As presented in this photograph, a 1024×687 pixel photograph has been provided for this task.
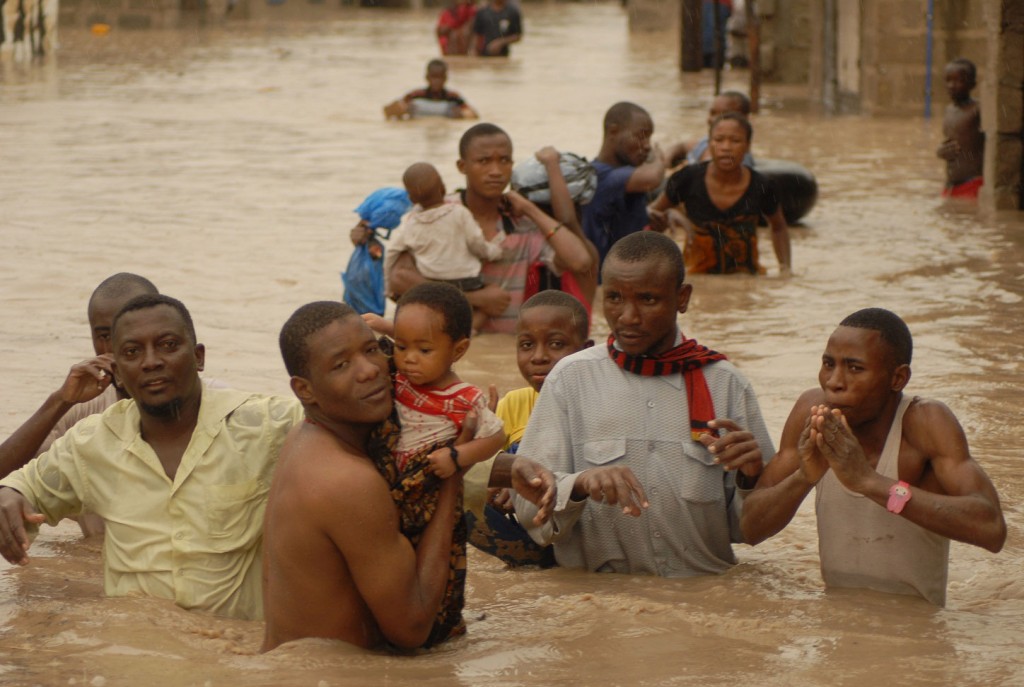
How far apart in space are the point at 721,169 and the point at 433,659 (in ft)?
20.0

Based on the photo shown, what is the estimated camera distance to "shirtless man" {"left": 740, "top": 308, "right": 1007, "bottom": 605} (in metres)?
3.99

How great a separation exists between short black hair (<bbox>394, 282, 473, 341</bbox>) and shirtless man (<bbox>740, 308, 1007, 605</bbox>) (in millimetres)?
943

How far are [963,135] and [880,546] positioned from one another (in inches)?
372

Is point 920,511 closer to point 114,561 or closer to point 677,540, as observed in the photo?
point 677,540

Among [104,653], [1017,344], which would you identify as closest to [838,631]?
[104,653]

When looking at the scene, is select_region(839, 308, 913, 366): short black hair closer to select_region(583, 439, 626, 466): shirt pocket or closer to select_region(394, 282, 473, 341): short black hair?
select_region(583, 439, 626, 466): shirt pocket

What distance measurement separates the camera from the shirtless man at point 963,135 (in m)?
12.9

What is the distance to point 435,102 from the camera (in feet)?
67.2

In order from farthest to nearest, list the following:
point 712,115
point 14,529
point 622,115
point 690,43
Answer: point 690,43, point 712,115, point 622,115, point 14,529

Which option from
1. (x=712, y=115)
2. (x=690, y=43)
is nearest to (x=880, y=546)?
(x=712, y=115)

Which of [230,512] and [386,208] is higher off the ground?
[386,208]

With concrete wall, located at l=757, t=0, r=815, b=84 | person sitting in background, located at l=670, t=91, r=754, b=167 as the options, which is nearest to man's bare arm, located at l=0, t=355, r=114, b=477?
person sitting in background, located at l=670, t=91, r=754, b=167

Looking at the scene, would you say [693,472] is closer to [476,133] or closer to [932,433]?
[932,433]

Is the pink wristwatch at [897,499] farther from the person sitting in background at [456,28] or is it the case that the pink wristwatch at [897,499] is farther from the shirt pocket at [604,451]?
the person sitting in background at [456,28]
